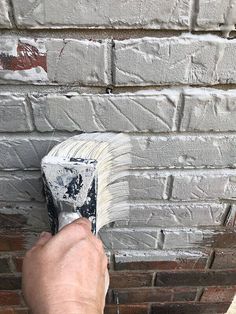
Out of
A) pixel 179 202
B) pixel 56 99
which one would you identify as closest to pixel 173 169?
pixel 179 202

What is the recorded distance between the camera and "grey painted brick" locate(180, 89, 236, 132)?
94cm

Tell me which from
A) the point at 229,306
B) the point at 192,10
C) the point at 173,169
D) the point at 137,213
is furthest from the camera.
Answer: the point at 229,306

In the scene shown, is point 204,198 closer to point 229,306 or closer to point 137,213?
point 137,213

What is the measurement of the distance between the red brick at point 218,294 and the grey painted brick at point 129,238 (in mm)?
391

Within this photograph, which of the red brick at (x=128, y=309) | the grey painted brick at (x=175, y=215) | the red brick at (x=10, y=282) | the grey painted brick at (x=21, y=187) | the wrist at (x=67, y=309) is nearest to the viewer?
the wrist at (x=67, y=309)

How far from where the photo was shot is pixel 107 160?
3.27ft

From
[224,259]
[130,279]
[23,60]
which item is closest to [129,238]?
[130,279]

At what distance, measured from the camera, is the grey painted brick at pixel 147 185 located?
111 centimetres

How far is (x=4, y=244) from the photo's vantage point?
4.38 feet

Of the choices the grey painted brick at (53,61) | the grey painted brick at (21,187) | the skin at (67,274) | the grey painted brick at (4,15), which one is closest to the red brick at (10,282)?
the grey painted brick at (21,187)

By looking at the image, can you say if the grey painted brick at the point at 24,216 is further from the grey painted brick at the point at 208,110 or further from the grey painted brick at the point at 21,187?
the grey painted brick at the point at 208,110

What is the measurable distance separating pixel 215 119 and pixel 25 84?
0.45 metres

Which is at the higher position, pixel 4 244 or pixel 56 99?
pixel 56 99

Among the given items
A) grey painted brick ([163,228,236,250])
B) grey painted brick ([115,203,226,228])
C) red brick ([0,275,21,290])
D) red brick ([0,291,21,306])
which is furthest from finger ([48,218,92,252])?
red brick ([0,291,21,306])
